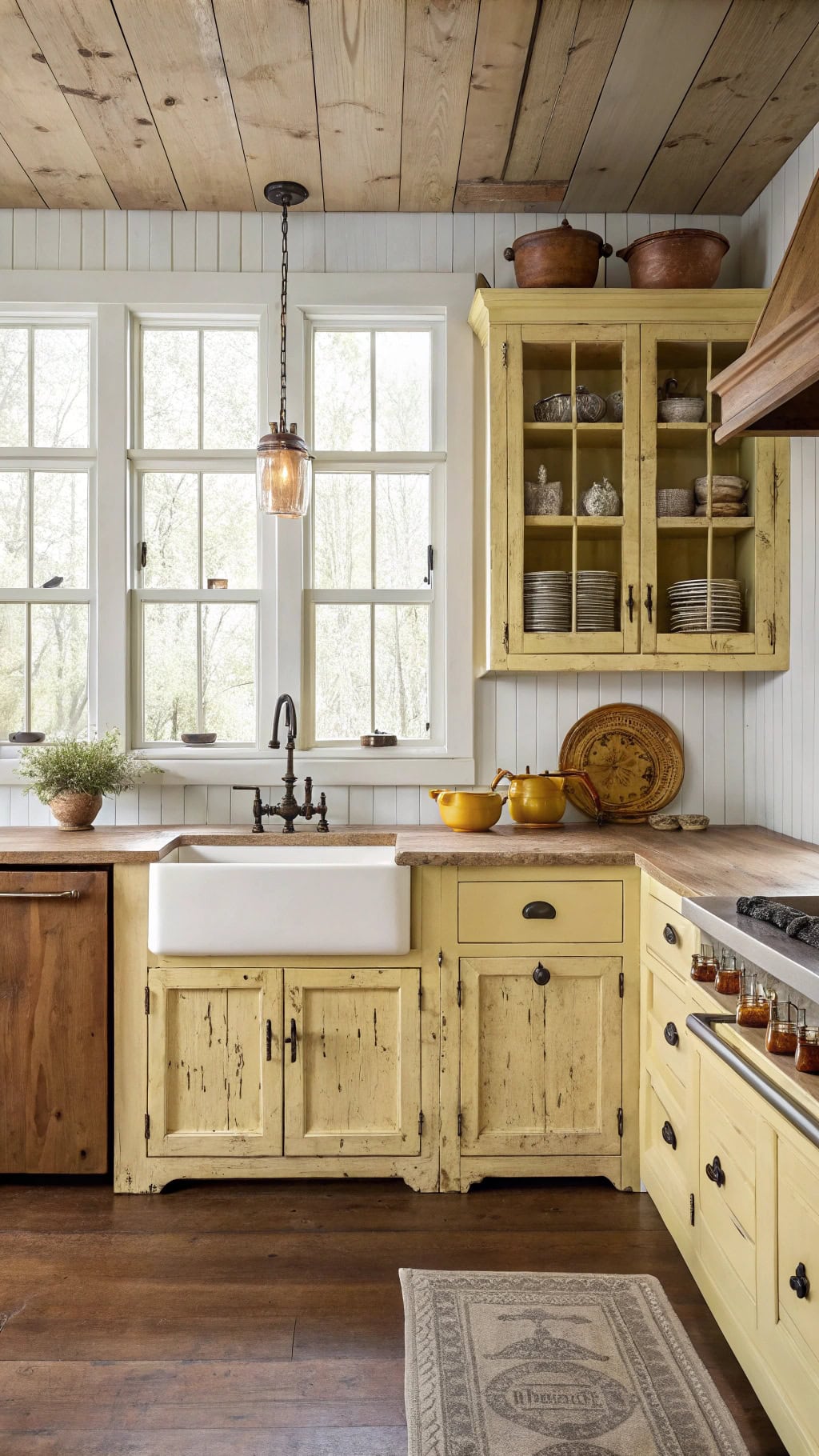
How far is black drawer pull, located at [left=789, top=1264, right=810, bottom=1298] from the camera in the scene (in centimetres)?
154

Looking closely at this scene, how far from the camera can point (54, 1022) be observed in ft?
8.85

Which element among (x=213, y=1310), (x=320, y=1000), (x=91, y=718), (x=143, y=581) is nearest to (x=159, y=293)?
(x=143, y=581)

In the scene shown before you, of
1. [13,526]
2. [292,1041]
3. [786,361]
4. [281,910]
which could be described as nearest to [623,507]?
[786,361]

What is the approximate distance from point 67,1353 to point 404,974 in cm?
112

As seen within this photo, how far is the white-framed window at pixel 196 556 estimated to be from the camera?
3406mm

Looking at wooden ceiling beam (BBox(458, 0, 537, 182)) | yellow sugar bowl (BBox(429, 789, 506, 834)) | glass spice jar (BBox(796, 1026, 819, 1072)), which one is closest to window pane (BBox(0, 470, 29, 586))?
yellow sugar bowl (BBox(429, 789, 506, 834))

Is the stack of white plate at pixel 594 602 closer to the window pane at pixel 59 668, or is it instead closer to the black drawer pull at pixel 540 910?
the black drawer pull at pixel 540 910

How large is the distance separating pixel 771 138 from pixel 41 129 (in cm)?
208

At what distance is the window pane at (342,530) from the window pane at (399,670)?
155 mm

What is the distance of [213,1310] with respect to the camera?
2.15 meters

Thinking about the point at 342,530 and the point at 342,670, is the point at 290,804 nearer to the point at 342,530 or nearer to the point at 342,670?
the point at 342,670

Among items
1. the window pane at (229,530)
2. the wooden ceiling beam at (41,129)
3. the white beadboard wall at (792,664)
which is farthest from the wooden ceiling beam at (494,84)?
the window pane at (229,530)

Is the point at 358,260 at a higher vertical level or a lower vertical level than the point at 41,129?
lower

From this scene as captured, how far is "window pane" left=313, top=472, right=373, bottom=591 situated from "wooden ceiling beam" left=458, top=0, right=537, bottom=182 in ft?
3.29
